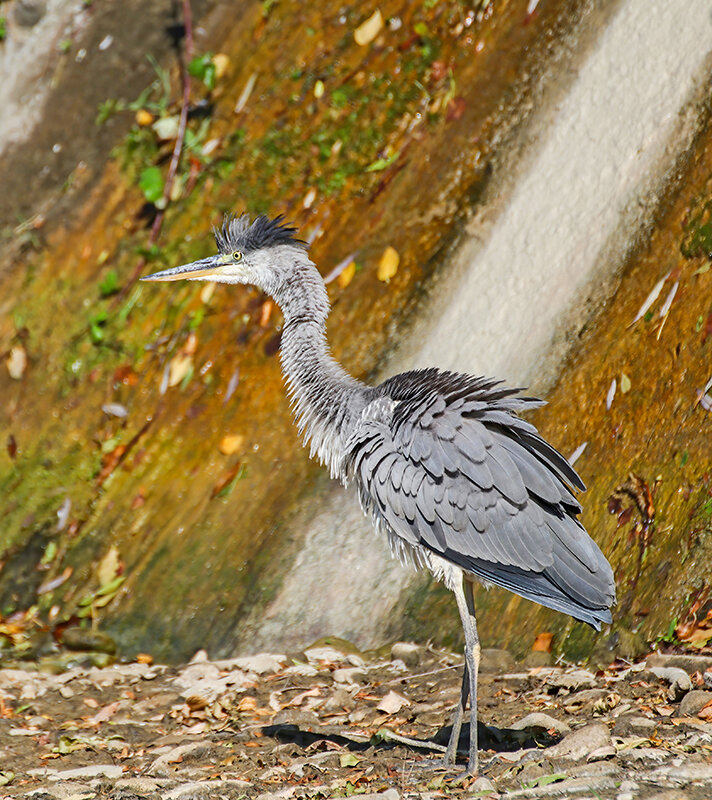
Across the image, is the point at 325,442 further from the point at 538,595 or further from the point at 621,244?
the point at 621,244

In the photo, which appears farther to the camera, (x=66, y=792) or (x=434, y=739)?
(x=434, y=739)

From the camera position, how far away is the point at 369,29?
823cm

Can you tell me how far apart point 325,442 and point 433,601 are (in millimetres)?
1399

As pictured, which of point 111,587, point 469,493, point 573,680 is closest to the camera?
point 469,493

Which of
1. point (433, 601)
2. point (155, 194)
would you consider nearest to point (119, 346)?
point (155, 194)

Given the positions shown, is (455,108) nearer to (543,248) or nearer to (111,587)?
(543,248)

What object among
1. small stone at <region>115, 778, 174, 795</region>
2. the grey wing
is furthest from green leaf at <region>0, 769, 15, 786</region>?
the grey wing

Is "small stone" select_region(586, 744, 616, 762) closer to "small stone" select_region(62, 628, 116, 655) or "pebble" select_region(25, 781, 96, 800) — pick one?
"pebble" select_region(25, 781, 96, 800)

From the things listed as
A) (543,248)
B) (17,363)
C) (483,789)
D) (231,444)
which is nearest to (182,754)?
(483,789)

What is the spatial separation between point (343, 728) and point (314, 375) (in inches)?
79.7

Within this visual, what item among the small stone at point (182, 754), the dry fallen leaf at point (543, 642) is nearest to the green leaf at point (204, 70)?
the dry fallen leaf at point (543, 642)

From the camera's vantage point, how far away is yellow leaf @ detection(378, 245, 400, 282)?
7195mm

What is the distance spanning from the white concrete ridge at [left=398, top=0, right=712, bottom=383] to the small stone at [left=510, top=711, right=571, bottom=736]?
230 centimetres

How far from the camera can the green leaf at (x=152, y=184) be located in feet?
27.7
